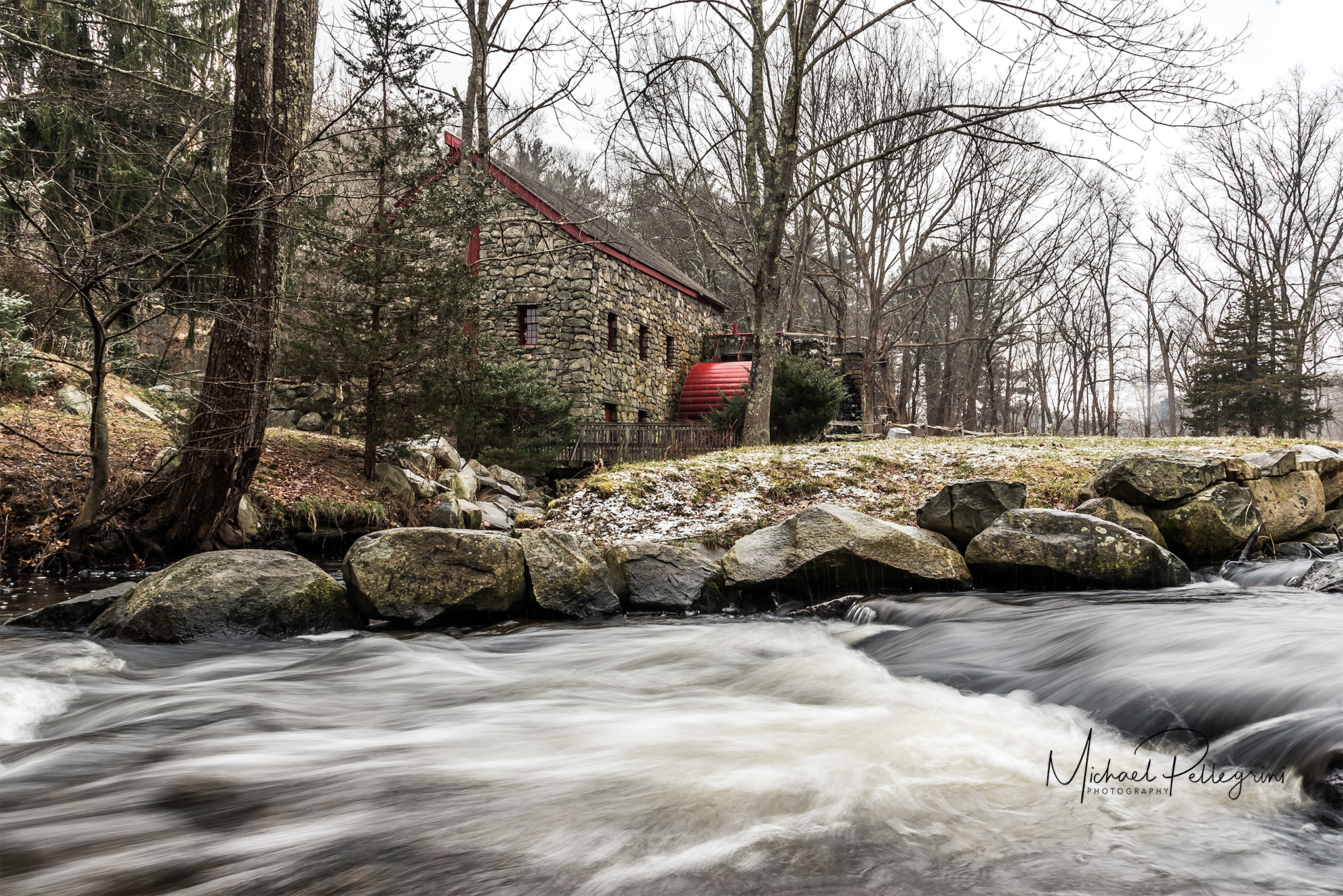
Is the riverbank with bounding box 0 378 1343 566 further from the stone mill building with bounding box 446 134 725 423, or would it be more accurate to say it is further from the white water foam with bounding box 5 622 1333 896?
the stone mill building with bounding box 446 134 725 423

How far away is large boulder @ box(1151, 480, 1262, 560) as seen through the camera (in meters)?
7.09

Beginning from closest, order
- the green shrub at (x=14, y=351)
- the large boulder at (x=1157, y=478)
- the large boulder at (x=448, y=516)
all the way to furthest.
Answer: the large boulder at (x=1157, y=478), the green shrub at (x=14, y=351), the large boulder at (x=448, y=516)

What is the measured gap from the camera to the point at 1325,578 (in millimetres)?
5906

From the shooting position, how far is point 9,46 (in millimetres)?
6273

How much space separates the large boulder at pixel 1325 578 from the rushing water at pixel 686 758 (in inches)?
21.6

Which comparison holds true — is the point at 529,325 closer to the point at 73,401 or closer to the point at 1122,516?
the point at 73,401

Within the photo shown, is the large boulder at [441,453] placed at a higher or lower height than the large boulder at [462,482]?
higher

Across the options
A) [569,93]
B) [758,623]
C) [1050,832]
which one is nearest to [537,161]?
[569,93]

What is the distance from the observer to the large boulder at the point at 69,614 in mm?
5312

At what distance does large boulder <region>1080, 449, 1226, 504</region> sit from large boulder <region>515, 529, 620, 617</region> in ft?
16.5

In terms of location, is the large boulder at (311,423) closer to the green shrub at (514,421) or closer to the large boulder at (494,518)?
the green shrub at (514,421)

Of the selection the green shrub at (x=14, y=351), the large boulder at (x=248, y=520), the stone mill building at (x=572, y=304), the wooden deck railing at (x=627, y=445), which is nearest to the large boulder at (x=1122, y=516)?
the wooden deck railing at (x=627, y=445)

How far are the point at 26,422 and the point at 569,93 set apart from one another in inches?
282

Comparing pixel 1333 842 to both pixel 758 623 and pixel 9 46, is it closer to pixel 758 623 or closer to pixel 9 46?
pixel 758 623
